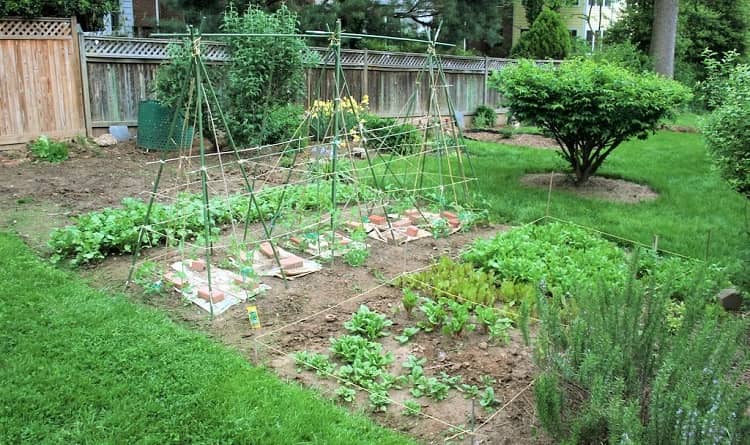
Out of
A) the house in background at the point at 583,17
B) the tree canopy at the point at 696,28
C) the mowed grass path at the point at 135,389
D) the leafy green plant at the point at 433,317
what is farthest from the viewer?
the house in background at the point at 583,17

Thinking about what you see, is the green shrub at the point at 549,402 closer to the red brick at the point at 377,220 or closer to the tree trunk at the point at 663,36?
the red brick at the point at 377,220

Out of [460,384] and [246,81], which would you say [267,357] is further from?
[246,81]

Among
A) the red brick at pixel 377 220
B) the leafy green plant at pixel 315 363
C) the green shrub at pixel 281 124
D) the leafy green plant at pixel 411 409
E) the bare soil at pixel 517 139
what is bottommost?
Result: the leafy green plant at pixel 411 409

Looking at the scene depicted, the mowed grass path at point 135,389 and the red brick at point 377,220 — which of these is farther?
the red brick at point 377,220

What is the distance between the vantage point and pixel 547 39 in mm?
19734

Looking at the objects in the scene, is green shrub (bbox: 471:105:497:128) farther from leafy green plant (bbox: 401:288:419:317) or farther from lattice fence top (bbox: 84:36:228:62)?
leafy green plant (bbox: 401:288:419:317)

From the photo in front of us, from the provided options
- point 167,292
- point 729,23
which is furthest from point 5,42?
point 729,23

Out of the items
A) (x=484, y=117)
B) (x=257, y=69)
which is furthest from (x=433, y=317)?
(x=484, y=117)

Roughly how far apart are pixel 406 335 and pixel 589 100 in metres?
4.68

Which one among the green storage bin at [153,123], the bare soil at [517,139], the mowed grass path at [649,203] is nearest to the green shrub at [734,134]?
the mowed grass path at [649,203]

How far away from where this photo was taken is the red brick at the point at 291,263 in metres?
5.22

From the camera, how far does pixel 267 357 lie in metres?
3.90

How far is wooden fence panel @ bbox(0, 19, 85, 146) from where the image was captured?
9.02 meters

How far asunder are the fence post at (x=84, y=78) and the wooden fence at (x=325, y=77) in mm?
32
